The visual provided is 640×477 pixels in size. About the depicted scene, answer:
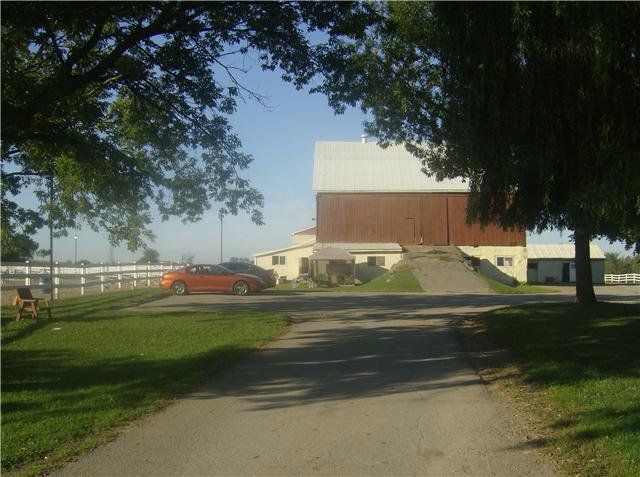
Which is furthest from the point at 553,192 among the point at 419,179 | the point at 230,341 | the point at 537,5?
the point at 419,179

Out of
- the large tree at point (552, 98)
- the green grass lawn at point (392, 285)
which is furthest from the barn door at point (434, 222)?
the large tree at point (552, 98)

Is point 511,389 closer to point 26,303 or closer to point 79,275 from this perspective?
point 26,303

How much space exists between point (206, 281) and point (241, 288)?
154 centimetres

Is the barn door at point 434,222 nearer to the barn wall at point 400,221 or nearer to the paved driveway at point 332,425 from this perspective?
the barn wall at point 400,221

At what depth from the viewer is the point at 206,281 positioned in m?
27.9

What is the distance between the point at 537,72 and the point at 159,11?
674 centimetres

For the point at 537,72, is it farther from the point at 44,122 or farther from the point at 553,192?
the point at 44,122

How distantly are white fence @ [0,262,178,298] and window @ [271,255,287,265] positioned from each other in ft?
38.3

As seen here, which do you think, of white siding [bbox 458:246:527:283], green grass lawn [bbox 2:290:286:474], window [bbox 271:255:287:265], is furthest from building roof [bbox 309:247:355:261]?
green grass lawn [bbox 2:290:286:474]

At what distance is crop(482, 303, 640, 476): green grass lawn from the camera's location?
18.1ft

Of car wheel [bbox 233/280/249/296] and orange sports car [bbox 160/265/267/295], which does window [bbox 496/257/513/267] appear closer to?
orange sports car [bbox 160/265/267/295]

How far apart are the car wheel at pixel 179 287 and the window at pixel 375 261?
20.2m

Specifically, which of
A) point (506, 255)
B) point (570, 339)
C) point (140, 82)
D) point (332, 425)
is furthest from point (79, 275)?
point (506, 255)

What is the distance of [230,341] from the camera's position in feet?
41.6
